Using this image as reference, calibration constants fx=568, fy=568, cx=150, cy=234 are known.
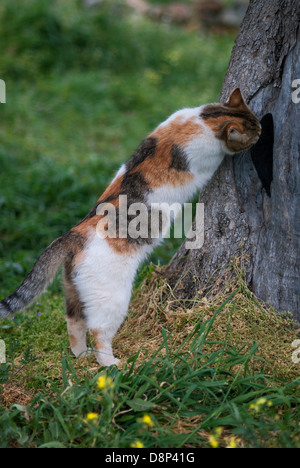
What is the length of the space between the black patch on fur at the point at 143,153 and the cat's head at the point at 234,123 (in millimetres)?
384

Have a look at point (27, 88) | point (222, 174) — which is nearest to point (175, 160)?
point (222, 174)

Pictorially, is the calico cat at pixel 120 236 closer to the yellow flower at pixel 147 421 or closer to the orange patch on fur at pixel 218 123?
the orange patch on fur at pixel 218 123

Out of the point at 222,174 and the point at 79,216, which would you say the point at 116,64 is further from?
the point at 222,174

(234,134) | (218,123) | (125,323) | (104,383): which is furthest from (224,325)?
(218,123)

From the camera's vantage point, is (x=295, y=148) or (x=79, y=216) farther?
(x=79, y=216)

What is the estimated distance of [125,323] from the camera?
388 centimetres

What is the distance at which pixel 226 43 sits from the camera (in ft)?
36.6

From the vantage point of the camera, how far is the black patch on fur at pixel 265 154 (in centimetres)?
339

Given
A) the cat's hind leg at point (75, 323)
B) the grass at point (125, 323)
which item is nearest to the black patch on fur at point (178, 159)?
the grass at point (125, 323)

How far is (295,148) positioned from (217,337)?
3.87 ft

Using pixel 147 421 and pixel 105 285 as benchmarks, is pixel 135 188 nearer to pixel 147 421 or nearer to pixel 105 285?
pixel 105 285

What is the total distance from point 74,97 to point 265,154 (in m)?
5.47

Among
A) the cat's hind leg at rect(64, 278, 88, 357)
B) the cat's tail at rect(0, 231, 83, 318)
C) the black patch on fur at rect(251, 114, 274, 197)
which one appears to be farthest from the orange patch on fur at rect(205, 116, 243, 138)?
the cat's hind leg at rect(64, 278, 88, 357)

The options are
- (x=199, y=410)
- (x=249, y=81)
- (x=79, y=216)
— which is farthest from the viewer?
(x=79, y=216)
